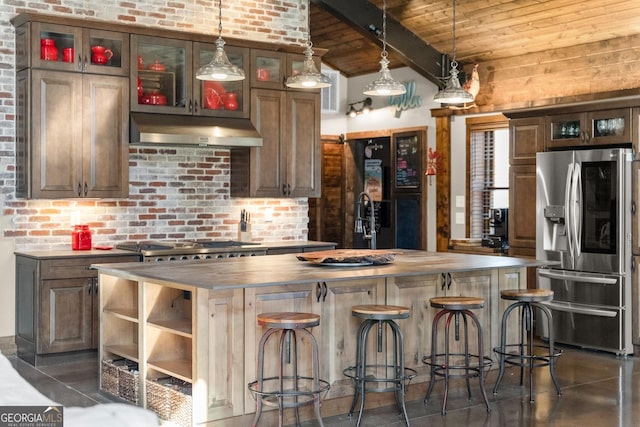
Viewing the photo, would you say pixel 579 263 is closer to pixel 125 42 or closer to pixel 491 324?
pixel 491 324

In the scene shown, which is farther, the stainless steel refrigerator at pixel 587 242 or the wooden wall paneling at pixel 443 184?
the wooden wall paneling at pixel 443 184

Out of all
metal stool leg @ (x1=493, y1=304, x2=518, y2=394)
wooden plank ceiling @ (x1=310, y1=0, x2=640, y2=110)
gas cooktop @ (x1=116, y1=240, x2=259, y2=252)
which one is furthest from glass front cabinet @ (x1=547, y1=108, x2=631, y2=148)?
gas cooktop @ (x1=116, y1=240, x2=259, y2=252)

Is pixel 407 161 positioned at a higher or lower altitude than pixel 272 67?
lower

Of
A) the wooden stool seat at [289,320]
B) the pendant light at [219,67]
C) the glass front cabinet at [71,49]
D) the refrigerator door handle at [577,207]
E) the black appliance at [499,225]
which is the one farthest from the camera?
the black appliance at [499,225]

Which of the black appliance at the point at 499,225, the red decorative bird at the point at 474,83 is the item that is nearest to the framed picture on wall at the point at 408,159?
the red decorative bird at the point at 474,83

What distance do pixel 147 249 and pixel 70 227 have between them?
796 mm

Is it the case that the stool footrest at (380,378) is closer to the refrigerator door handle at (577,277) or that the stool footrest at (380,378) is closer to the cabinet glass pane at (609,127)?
the refrigerator door handle at (577,277)

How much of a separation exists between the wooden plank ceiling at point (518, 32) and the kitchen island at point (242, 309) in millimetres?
2960

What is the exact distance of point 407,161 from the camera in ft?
34.3

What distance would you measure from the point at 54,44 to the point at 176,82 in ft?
3.65

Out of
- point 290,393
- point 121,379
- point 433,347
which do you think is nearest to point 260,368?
point 290,393

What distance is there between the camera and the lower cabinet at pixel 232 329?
4.63 m

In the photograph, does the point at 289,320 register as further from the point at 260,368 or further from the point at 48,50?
the point at 48,50

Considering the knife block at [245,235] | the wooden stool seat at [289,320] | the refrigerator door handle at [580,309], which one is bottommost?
the refrigerator door handle at [580,309]
